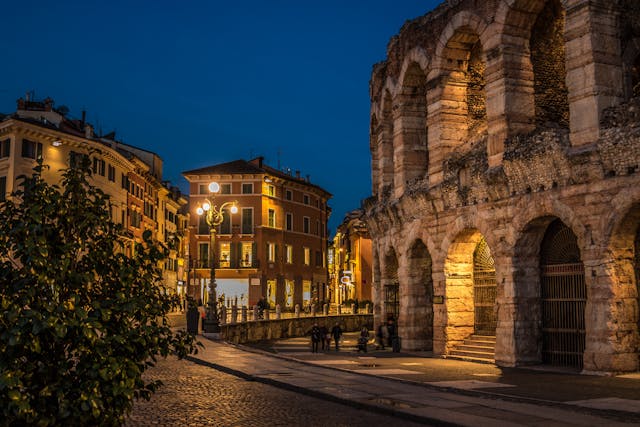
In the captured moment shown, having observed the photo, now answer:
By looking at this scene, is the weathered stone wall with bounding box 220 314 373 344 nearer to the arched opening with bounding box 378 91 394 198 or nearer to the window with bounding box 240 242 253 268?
the arched opening with bounding box 378 91 394 198

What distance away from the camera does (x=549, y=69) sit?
1992cm

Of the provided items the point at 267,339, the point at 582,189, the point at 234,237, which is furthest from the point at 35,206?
the point at 234,237

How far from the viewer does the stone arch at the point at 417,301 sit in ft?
76.0

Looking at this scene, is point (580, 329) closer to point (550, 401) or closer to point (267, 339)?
point (550, 401)

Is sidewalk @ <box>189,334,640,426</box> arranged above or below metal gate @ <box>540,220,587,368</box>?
below

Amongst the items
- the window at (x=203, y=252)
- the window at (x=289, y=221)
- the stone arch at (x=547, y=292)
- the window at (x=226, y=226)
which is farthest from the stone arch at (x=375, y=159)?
the window at (x=289, y=221)

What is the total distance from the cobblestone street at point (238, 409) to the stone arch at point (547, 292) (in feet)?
23.3

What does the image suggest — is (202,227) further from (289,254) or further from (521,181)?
(521,181)

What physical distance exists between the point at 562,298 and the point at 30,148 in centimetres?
3450

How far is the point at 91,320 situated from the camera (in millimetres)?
5719

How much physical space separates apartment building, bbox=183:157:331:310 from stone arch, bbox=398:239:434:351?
117 ft

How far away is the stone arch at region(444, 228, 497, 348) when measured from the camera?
20859 millimetres

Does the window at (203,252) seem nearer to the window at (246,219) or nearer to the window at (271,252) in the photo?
the window at (246,219)

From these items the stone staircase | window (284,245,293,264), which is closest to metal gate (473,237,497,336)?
the stone staircase
